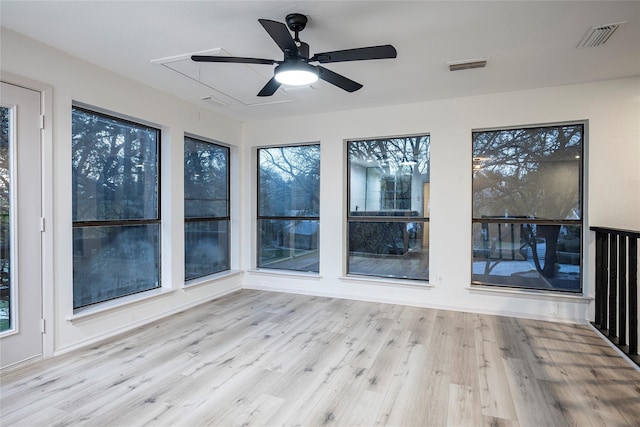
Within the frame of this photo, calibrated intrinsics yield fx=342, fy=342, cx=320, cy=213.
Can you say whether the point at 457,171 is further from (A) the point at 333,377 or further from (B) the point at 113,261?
(B) the point at 113,261

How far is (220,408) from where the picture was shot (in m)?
2.17

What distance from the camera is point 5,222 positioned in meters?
2.64

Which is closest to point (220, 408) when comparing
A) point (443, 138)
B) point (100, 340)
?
point (100, 340)

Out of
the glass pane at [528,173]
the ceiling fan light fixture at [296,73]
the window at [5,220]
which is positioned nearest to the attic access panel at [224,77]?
the ceiling fan light fixture at [296,73]

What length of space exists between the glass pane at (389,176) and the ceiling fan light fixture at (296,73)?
2470 mm

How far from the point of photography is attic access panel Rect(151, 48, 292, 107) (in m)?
3.18

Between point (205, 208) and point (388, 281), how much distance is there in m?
2.75

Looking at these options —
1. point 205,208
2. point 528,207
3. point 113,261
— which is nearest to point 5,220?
point 113,261

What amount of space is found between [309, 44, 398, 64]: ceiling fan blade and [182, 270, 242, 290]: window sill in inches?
129

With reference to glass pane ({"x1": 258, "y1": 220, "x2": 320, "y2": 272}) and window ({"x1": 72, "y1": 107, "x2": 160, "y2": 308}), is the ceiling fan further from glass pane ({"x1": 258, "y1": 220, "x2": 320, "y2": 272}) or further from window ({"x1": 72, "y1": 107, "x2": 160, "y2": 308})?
glass pane ({"x1": 258, "y1": 220, "x2": 320, "y2": 272})

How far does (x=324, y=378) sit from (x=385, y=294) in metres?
2.23

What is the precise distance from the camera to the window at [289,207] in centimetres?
514

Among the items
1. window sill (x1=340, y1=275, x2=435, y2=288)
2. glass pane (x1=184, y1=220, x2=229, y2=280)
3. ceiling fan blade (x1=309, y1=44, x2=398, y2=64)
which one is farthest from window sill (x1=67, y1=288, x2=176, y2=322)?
ceiling fan blade (x1=309, y1=44, x2=398, y2=64)

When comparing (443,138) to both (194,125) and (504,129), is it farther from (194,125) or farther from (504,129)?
(194,125)
